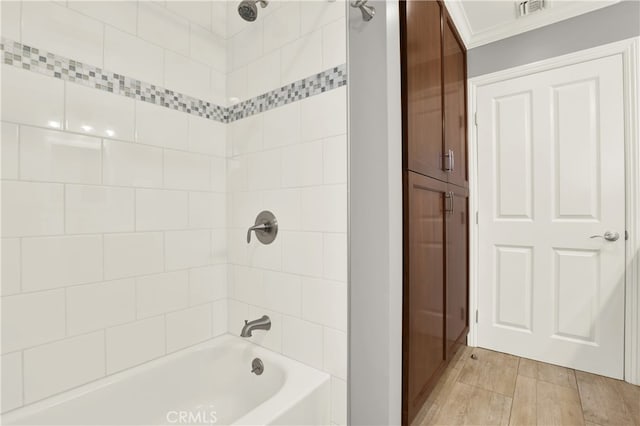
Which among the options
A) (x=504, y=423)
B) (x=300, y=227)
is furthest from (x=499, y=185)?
(x=300, y=227)

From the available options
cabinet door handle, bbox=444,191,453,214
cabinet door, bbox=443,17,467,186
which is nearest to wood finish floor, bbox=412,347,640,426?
cabinet door handle, bbox=444,191,453,214

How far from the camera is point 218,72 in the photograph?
5.29ft

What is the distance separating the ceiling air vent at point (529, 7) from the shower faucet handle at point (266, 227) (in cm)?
226

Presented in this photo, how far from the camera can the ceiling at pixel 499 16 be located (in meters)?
1.98

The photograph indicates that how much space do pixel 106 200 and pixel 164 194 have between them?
233mm

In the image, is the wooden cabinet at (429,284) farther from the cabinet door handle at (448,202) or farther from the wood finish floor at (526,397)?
the wood finish floor at (526,397)

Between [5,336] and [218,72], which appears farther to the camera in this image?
[218,72]

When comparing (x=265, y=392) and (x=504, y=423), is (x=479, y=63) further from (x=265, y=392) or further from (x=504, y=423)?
(x=265, y=392)

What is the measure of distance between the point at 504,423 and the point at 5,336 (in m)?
2.12

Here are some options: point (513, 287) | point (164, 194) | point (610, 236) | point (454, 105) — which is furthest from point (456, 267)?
point (164, 194)

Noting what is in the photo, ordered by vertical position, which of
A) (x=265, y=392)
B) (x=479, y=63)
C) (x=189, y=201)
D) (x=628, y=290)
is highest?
(x=479, y=63)

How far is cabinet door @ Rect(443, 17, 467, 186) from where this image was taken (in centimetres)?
180

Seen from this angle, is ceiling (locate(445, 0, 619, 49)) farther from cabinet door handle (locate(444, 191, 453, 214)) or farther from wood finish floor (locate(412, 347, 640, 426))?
wood finish floor (locate(412, 347, 640, 426))

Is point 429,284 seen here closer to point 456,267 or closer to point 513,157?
point 456,267
